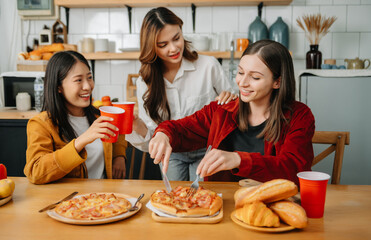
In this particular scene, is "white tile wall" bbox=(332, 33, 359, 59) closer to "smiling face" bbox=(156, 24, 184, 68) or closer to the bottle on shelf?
"smiling face" bbox=(156, 24, 184, 68)

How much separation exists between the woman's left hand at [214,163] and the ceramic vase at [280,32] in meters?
2.85

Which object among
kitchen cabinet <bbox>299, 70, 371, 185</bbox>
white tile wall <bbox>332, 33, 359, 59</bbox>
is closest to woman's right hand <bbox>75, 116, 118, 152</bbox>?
kitchen cabinet <bbox>299, 70, 371, 185</bbox>

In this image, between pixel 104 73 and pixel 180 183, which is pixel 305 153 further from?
pixel 104 73

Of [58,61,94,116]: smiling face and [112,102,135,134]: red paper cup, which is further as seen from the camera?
[58,61,94,116]: smiling face

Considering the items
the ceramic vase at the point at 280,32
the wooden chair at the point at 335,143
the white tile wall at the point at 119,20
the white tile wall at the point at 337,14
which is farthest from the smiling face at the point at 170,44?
the white tile wall at the point at 337,14

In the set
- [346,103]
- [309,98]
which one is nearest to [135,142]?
[309,98]

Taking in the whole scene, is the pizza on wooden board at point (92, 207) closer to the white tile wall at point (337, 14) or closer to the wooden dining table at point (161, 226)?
the wooden dining table at point (161, 226)

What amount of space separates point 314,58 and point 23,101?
2.73 meters

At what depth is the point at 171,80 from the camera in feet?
6.84

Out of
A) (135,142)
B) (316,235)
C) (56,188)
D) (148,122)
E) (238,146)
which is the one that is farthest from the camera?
(148,122)

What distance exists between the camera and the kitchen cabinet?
10.6 feet

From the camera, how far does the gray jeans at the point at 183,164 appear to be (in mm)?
1962

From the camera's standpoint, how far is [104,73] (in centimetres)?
412

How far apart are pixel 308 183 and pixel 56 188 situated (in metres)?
0.89
